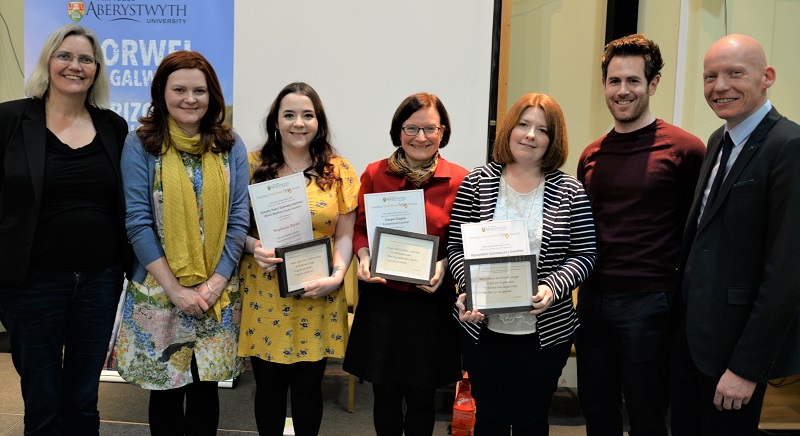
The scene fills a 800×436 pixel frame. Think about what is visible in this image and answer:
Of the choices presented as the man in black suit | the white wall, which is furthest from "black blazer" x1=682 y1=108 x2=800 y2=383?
the white wall

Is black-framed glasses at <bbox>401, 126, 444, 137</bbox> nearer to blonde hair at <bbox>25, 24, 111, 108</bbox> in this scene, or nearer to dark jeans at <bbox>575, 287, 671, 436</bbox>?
dark jeans at <bbox>575, 287, 671, 436</bbox>

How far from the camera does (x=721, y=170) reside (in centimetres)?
199

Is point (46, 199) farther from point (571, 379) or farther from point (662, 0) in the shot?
point (662, 0)

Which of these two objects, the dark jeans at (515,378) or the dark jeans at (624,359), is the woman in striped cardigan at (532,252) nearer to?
the dark jeans at (515,378)

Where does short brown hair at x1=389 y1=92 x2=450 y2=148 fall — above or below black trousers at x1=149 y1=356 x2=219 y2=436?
above

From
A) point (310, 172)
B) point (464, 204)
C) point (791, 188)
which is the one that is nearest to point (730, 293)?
point (791, 188)

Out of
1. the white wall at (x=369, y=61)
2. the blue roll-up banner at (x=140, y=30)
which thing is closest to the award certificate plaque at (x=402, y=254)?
the white wall at (x=369, y=61)

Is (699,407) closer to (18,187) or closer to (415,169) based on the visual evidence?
(415,169)

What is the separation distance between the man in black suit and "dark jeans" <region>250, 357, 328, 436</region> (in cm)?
137

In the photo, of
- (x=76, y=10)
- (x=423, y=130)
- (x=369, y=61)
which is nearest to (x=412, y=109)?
(x=423, y=130)

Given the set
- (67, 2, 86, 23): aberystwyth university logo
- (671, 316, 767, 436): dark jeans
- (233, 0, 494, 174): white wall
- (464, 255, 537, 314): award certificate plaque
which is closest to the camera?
(671, 316, 767, 436): dark jeans

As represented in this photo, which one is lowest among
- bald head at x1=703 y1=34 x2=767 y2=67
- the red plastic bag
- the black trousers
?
the red plastic bag

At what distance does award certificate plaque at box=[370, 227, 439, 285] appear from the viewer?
7.36 feet

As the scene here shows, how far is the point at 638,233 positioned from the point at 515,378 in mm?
686
